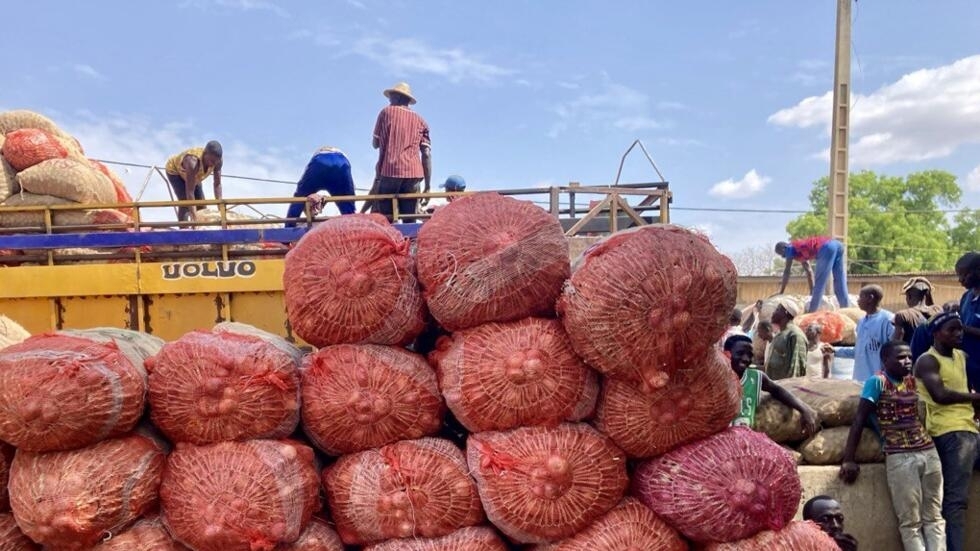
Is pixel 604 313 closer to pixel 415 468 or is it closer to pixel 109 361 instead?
pixel 415 468

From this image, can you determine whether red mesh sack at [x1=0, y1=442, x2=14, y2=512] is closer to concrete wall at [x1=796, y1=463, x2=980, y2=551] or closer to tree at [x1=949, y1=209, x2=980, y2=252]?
concrete wall at [x1=796, y1=463, x2=980, y2=551]

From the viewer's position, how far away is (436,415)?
7.52 feet

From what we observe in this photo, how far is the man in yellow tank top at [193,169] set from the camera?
21.6 ft

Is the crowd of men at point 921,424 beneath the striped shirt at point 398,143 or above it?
beneath

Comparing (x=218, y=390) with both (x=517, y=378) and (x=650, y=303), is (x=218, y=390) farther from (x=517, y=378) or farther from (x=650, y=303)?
(x=650, y=303)

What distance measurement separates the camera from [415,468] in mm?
2193

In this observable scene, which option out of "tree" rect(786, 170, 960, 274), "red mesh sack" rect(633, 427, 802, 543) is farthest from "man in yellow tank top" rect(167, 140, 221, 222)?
"tree" rect(786, 170, 960, 274)

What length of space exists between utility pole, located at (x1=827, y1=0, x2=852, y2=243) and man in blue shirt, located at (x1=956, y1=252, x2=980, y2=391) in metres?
12.4

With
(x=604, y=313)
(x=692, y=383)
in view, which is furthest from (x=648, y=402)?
(x=604, y=313)

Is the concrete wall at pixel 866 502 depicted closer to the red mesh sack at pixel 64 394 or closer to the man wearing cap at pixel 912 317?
the man wearing cap at pixel 912 317

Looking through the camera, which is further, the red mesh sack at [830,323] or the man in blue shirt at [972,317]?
the red mesh sack at [830,323]

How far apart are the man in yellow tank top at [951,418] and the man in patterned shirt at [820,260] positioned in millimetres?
8227

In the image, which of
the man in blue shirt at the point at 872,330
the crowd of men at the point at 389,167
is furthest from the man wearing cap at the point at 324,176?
the man in blue shirt at the point at 872,330

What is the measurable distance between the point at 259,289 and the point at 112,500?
10.0 feet
